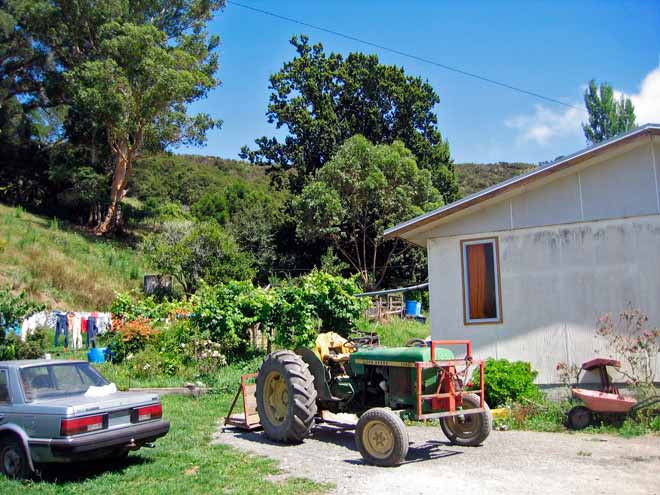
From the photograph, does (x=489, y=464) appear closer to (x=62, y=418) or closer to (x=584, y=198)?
(x=62, y=418)

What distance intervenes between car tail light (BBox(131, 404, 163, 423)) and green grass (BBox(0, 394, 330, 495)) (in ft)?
1.92

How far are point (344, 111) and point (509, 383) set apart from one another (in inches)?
1150

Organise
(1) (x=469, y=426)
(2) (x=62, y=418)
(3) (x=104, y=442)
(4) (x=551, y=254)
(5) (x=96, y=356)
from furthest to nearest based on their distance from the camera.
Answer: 1. (5) (x=96, y=356)
2. (4) (x=551, y=254)
3. (1) (x=469, y=426)
4. (3) (x=104, y=442)
5. (2) (x=62, y=418)

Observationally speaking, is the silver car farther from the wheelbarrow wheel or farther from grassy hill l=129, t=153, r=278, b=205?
grassy hill l=129, t=153, r=278, b=205

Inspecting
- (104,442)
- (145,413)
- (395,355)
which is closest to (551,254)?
(395,355)

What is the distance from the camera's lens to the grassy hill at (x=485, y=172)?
2467 inches

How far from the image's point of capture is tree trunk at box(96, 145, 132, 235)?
4000cm

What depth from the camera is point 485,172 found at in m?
69.3

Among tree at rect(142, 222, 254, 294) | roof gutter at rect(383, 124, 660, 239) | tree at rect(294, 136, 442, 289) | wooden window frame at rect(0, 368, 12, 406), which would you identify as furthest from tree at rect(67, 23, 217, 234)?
wooden window frame at rect(0, 368, 12, 406)

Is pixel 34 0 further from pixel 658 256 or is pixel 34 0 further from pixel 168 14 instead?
pixel 658 256

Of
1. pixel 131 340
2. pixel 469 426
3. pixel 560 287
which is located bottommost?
pixel 469 426

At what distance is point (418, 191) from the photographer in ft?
99.5

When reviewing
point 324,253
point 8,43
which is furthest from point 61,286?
point 8,43

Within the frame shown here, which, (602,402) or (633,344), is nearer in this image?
(602,402)
